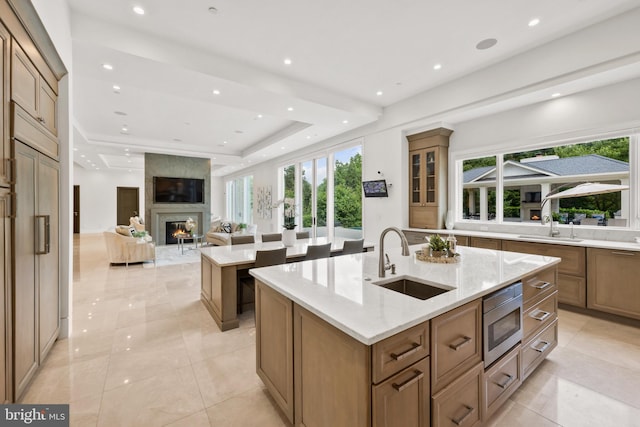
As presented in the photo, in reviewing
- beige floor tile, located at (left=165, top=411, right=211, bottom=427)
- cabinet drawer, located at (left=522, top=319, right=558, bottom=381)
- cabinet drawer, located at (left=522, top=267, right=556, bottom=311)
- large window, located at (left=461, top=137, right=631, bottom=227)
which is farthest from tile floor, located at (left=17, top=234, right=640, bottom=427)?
large window, located at (left=461, top=137, right=631, bottom=227)

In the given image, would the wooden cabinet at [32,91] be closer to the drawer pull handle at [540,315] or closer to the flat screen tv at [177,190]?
the drawer pull handle at [540,315]

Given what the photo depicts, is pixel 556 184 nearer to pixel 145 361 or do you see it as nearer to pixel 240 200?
pixel 145 361

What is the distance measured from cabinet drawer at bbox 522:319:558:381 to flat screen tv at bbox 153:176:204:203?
959 cm

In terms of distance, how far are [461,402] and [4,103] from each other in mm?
A: 3030

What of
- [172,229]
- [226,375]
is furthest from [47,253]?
[172,229]

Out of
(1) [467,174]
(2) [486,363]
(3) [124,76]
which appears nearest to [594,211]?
(1) [467,174]

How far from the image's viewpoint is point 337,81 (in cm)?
438

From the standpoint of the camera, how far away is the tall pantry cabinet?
1682 millimetres

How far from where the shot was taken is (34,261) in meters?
2.11

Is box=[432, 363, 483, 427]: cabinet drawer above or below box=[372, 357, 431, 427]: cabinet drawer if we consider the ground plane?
below

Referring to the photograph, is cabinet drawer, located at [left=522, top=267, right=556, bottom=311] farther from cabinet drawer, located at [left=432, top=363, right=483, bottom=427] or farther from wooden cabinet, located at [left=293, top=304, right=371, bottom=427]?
wooden cabinet, located at [left=293, top=304, right=371, bottom=427]

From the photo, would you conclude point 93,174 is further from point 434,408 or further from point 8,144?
point 434,408

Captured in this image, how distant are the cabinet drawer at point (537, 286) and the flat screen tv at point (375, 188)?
11.5ft

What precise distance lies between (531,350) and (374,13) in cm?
327
